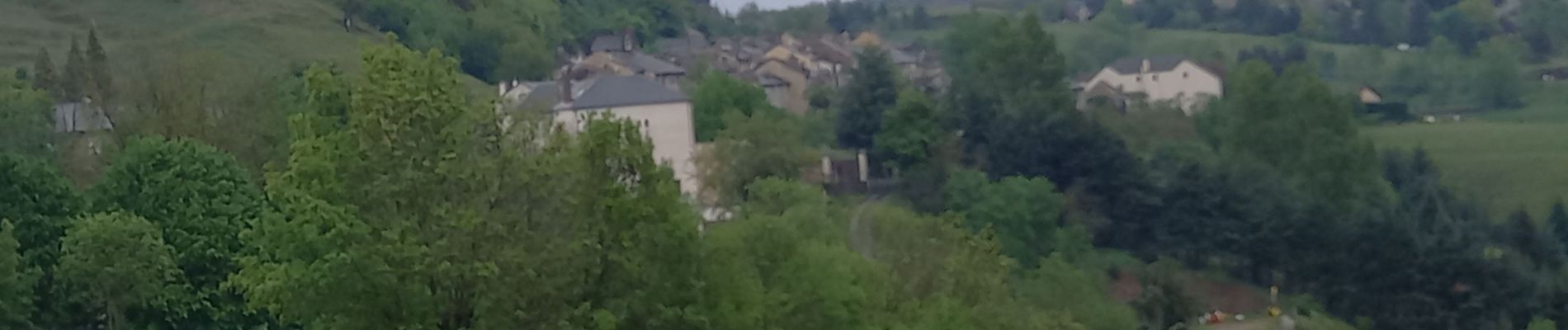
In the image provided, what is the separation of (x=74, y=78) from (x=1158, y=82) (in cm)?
5403

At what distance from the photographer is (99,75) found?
40.5m

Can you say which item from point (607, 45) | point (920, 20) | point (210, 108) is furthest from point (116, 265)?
point (920, 20)

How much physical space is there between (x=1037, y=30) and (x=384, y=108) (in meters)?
51.2

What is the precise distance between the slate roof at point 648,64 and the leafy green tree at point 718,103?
16.6 m

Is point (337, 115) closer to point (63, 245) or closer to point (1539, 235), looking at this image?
point (63, 245)

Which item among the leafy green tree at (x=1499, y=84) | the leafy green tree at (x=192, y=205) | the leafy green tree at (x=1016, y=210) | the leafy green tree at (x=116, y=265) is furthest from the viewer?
the leafy green tree at (x=1499, y=84)

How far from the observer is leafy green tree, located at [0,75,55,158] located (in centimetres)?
3634

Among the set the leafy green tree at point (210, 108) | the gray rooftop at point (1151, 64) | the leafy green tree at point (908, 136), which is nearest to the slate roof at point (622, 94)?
the leafy green tree at point (908, 136)

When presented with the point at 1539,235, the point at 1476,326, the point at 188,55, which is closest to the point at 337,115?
the point at 188,55

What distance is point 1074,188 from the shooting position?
196ft

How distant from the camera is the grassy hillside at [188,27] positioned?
7025cm

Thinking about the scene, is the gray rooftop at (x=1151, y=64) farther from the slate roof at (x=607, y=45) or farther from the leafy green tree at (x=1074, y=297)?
the leafy green tree at (x=1074, y=297)

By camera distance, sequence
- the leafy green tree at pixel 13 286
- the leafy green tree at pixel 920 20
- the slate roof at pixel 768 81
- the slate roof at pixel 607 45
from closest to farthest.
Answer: the leafy green tree at pixel 13 286
the slate roof at pixel 768 81
the slate roof at pixel 607 45
the leafy green tree at pixel 920 20

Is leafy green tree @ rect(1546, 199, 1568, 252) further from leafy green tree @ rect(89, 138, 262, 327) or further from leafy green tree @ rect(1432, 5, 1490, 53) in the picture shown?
leafy green tree @ rect(1432, 5, 1490, 53)
